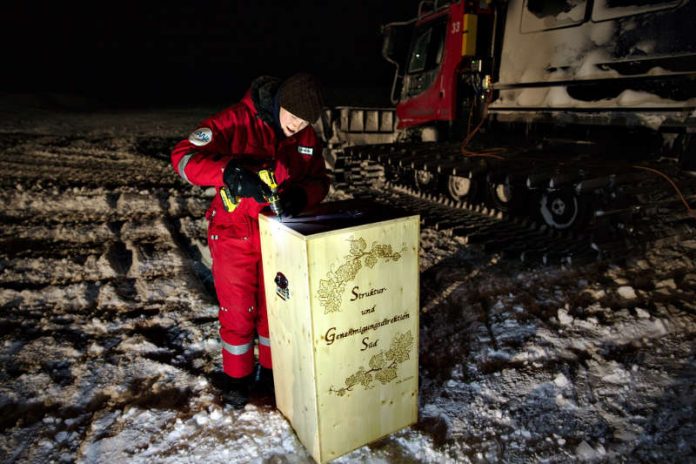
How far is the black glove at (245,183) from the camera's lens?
222 cm

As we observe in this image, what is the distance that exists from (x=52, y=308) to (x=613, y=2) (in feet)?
18.4

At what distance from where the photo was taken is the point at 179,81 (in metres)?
33.1

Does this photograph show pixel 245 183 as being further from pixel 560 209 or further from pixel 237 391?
pixel 560 209

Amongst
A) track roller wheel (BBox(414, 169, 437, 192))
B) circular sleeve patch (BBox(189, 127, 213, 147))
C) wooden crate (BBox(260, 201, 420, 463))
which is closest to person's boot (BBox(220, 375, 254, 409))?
wooden crate (BBox(260, 201, 420, 463))

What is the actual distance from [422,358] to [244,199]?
1685 millimetres

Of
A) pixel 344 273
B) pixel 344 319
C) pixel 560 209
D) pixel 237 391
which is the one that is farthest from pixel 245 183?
pixel 560 209

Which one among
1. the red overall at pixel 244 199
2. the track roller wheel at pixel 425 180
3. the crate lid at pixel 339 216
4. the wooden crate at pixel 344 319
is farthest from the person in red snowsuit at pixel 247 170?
the track roller wheel at pixel 425 180

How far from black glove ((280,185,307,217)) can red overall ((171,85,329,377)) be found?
2.1 inches

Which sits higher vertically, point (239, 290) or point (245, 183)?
point (245, 183)

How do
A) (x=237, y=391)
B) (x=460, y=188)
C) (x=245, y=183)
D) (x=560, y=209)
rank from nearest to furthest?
(x=245, y=183), (x=237, y=391), (x=560, y=209), (x=460, y=188)

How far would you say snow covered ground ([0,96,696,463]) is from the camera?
243 centimetres

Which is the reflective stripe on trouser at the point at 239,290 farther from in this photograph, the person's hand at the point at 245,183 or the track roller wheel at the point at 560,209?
the track roller wheel at the point at 560,209

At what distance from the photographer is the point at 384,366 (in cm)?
233

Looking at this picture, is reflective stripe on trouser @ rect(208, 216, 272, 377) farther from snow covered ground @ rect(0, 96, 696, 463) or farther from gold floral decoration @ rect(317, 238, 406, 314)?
gold floral decoration @ rect(317, 238, 406, 314)
